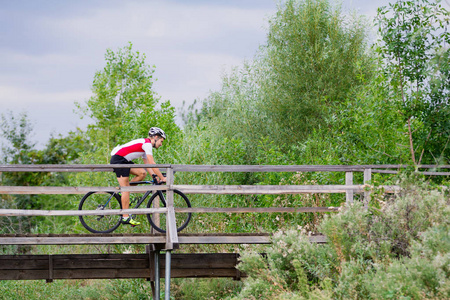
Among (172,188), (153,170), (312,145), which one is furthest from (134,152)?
(312,145)

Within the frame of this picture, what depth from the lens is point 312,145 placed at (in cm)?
1573

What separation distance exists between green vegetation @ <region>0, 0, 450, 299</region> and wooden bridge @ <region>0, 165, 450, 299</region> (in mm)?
507

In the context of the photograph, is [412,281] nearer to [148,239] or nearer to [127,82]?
[148,239]

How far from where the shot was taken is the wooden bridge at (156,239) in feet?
24.9

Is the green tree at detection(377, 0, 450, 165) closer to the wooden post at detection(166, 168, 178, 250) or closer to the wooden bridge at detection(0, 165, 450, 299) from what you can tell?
the wooden bridge at detection(0, 165, 450, 299)

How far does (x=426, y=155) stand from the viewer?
1051 cm

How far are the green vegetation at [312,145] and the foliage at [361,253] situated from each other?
2cm

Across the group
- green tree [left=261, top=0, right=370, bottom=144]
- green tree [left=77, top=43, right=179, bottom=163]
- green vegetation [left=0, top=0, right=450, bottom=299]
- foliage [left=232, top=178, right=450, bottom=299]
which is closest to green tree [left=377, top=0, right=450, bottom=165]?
green vegetation [left=0, top=0, right=450, bottom=299]

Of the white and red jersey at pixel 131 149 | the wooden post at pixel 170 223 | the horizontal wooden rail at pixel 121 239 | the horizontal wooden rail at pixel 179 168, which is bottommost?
the horizontal wooden rail at pixel 121 239

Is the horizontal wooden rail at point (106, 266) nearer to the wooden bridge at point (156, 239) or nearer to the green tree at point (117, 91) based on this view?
the wooden bridge at point (156, 239)

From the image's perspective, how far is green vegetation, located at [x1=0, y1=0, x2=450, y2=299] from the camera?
22.0ft

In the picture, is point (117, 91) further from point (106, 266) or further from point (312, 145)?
point (106, 266)

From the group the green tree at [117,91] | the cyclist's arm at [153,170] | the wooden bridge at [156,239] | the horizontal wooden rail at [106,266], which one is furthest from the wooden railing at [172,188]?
the green tree at [117,91]

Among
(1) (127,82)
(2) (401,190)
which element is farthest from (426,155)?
(1) (127,82)
